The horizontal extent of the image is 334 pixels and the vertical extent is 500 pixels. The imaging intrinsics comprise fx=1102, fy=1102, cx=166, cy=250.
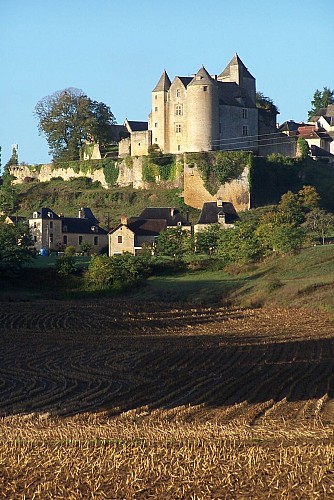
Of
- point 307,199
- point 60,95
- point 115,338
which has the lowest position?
point 115,338

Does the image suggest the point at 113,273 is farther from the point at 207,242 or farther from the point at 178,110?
the point at 178,110

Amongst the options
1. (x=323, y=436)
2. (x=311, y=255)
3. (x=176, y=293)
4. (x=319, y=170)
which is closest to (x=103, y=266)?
(x=176, y=293)

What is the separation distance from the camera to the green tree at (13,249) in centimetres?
5869

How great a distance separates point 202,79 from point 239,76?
5460 mm

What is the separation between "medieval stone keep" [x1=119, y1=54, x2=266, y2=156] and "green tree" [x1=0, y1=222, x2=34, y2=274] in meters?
17.2

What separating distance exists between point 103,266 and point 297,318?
57.2 ft

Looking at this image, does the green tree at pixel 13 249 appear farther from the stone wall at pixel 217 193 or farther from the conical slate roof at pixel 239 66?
the conical slate roof at pixel 239 66

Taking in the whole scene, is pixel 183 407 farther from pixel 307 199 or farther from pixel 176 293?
pixel 307 199

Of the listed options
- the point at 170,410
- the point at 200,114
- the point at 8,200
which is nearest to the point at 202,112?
the point at 200,114

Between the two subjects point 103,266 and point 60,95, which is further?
point 60,95

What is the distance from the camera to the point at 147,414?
65.9 ft

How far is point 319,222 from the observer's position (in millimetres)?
67125

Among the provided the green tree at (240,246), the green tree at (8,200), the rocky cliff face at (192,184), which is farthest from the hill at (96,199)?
the green tree at (240,246)

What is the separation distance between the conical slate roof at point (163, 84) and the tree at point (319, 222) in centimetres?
1601
